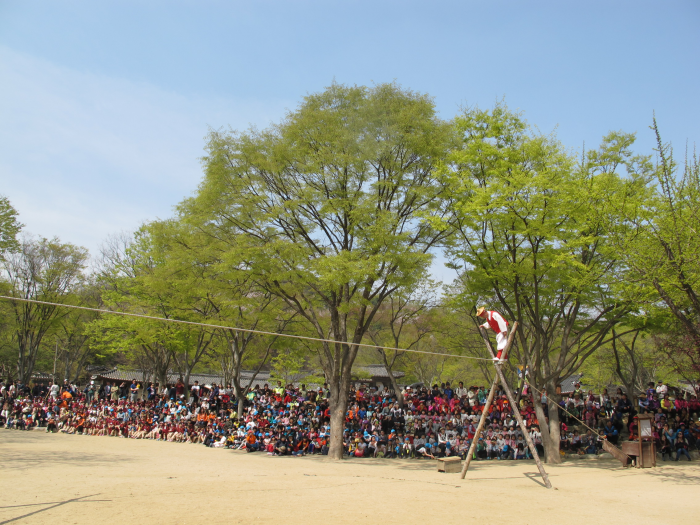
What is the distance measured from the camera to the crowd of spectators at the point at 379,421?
16.8 meters

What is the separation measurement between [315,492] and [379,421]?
10289 mm

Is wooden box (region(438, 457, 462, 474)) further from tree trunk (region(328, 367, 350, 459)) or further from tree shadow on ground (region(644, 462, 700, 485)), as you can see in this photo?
tree shadow on ground (region(644, 462, 700, 485))

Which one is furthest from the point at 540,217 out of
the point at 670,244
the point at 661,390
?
the point at 661,390

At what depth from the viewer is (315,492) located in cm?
837

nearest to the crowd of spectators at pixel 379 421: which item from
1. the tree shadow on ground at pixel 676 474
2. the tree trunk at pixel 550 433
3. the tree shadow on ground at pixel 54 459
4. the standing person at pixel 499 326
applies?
the tree trunk at pixel 550 433

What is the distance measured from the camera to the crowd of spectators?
16828mm

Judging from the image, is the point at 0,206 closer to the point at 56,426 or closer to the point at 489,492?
the point at 56,426

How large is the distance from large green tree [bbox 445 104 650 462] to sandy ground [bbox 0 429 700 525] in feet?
15.1

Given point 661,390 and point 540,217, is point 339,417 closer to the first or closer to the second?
point 540,217

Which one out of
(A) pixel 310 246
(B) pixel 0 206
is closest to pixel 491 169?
(A) pixel 310 246

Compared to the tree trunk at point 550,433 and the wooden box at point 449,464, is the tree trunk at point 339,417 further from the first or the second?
the tree trunk at point 550,433

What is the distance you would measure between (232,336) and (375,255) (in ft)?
35.3

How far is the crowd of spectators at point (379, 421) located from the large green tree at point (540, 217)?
274 centimetres

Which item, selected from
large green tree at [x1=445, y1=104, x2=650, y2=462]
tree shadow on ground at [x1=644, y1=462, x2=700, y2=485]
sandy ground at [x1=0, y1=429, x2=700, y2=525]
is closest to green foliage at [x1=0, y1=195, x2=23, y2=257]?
sandy ground at [x1=0, y1=429, x2=700, y2=525]
